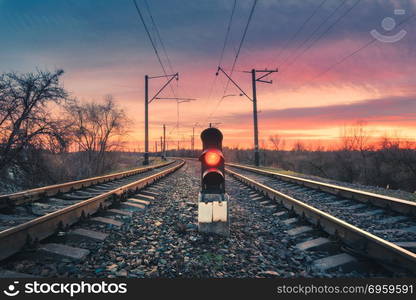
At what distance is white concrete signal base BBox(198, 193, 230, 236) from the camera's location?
14.6 feet

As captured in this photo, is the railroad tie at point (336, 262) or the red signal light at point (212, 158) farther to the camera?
the red signal light at point (212, 158)

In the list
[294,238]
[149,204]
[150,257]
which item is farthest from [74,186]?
[294,238]

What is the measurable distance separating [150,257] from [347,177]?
36.3 meters

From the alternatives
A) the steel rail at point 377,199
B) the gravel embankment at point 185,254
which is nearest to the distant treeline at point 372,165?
the steel rail at point 377,199

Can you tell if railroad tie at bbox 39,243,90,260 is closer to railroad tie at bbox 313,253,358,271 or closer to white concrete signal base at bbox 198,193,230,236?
white concrete signal base at bbox 198,193,230,236

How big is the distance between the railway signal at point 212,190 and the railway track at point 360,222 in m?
1.36

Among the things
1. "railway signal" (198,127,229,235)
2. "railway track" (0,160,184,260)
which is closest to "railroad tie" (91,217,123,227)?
"railway track" (0,160,184,260)

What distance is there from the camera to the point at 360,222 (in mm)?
5418

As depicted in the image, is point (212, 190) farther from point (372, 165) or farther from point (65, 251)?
point (372, 165)

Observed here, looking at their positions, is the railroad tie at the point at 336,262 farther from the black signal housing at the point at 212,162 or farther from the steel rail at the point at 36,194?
the steel rail at the point at 36,194

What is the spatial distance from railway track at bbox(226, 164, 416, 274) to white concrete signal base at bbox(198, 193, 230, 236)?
1.26m

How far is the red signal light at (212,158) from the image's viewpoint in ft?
16.0

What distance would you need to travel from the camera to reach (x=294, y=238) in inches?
181

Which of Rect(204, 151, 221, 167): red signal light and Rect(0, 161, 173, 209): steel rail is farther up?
Rect(204, 151, 221, 167): red signal light
